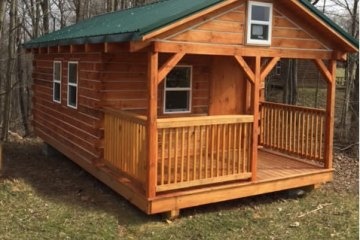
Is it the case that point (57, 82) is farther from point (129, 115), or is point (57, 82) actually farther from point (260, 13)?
point (260, 13)

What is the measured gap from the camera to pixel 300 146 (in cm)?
996

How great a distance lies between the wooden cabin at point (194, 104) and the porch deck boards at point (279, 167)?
0.08ft

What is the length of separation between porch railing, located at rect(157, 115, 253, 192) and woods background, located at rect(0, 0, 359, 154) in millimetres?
5747

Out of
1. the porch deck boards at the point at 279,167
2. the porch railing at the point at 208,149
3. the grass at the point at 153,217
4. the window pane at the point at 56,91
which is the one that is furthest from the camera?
the window pane at the point at 56,91

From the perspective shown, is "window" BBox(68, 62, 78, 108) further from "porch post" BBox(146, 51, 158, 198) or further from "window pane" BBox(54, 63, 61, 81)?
"porch post" BBox(146, 51, 158, 198)

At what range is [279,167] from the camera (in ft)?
30.3

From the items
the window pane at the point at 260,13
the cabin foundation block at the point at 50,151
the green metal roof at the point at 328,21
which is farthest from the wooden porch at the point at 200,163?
the cabin foundation block at the point at 50,151

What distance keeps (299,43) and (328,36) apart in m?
0.69

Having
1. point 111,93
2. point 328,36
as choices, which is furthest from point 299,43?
point 111,93

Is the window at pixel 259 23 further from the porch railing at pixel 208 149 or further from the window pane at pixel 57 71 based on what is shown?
the window pane at pixel 57 71

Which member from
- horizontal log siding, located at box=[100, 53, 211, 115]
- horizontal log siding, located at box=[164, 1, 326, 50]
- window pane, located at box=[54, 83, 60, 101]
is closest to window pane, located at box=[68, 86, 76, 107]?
window pane, located at box=[54, 83, 60, 101]

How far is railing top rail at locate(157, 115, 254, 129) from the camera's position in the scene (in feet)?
22.7

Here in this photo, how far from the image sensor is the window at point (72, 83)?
1024cm

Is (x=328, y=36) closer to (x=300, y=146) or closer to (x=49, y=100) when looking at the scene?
(x=300, y=146)
